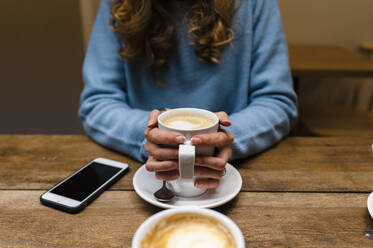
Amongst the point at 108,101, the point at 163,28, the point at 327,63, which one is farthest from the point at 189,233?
the point at 327,63

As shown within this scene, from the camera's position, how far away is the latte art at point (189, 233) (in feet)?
1.22

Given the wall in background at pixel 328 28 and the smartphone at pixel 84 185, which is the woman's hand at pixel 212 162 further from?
the wall in background at pixel 328 28

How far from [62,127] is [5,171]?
141cm

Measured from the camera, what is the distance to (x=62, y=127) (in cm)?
197

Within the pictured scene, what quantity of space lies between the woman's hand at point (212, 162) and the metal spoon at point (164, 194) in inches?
2.0

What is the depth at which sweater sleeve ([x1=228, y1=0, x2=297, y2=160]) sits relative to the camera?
26.7 inches

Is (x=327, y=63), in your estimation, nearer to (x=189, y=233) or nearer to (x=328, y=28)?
(x=328, y=28)

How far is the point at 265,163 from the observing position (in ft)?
2.17

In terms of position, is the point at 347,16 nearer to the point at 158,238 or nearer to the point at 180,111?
the point at 180,111

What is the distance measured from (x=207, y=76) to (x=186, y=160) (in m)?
0.51

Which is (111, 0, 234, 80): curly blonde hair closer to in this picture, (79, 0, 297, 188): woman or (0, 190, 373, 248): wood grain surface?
(79, 0, 297, 188): woman

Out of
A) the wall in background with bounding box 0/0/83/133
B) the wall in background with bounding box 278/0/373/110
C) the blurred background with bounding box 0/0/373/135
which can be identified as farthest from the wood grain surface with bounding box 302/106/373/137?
the wall in background with bounding box 0/0/83/133

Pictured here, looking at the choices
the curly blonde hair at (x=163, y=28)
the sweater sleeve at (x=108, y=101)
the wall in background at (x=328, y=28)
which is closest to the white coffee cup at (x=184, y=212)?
the sweater sleeve at (x=108, y=101)

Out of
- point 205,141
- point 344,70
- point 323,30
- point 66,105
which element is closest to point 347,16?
point 323,30
